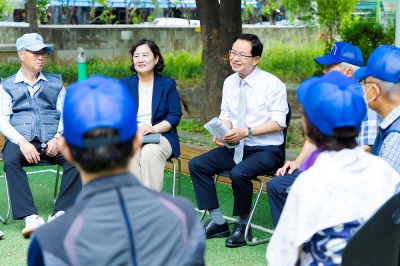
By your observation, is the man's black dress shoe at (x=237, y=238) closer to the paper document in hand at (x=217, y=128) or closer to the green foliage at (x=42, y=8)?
the paper document in hand at (x=217, y=128)

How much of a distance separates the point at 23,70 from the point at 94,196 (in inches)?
167

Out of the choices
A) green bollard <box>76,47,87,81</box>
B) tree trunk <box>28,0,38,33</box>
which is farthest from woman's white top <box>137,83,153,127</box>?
tree trunk <box>28,0,38,33</box>

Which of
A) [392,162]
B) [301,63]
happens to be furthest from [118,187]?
[301,63]

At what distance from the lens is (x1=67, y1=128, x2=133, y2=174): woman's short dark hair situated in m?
1.85

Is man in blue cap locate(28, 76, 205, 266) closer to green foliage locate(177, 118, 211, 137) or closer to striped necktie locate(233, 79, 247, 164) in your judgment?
striped necktie locate(233, 79, 247, 164)

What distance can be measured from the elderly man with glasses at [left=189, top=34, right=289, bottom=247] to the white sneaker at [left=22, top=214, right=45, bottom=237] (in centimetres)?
132

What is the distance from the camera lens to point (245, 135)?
5180 mm

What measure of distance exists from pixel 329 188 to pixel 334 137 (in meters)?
0.19

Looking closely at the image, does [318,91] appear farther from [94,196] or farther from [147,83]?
[147,83]

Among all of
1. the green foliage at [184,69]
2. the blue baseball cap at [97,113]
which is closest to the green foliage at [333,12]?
the green foliage at [184,69]

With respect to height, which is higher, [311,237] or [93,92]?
[93,92]

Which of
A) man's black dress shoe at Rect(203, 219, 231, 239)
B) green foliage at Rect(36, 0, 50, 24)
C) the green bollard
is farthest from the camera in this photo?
green foliage at Rect(36, 0, 50, 24)

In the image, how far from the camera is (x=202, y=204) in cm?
531

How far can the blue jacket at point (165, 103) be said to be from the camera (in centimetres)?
578
